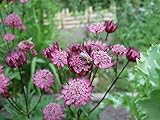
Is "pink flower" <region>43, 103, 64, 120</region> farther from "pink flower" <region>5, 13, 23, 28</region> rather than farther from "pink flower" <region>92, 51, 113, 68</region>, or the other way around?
"pink flower" <region>5, 13, 23, 28</region>

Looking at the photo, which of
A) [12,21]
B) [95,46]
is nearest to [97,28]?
[95,46]

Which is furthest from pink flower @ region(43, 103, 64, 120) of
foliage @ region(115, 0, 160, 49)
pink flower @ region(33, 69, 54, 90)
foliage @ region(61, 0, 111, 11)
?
foliage @ region(61, 0, 111, 11)

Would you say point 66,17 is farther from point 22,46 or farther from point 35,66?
point 22,46

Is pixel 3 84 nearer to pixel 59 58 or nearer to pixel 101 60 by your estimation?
pixel 59 58

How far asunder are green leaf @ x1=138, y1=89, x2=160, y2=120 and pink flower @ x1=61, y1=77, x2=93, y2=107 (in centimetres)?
24

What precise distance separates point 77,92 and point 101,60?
0.17 metres

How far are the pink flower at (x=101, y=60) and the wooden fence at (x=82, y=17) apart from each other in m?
3.28

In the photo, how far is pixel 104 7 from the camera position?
5281 millimetres

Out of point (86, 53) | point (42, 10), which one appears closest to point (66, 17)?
point (42, 10)

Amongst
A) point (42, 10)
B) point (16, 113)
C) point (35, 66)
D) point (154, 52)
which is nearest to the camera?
point (154, 52)

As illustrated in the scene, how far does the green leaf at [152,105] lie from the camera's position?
1793 mm

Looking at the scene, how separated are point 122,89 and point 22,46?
218 centimetres

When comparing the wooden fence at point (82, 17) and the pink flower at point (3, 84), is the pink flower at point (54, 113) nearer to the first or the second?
the pink flower at point (3, 84)

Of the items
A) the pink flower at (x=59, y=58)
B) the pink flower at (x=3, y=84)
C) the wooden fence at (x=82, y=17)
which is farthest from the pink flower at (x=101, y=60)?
the wooden fence at (x=82, y=17)
